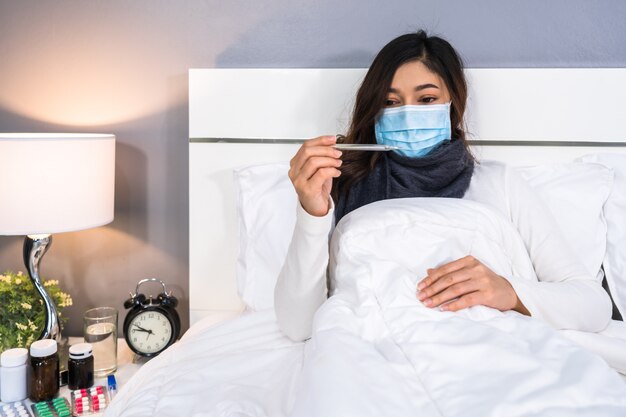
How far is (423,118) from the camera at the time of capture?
1.30m

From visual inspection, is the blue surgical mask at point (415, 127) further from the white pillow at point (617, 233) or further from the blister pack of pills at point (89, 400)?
the blister pack of pills at point (89, 400)

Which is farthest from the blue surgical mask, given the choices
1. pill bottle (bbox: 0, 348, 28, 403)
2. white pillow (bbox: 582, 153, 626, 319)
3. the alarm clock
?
pill bottle (bbox: 0, 348, 28, 403)

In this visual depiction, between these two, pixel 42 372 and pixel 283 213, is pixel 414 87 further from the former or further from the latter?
pixel 42 372

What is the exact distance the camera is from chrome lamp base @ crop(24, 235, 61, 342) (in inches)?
56.2

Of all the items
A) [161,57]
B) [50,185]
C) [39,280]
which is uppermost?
[161,57]

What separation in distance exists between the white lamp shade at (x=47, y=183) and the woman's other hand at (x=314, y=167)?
1.94 ft

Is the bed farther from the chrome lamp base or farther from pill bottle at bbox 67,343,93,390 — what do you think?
the chrome lamp base

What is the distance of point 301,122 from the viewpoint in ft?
5.10

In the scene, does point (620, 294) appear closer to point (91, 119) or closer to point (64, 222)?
point (64, 222)

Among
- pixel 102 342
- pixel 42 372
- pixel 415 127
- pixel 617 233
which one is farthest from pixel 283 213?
pixel 617 233

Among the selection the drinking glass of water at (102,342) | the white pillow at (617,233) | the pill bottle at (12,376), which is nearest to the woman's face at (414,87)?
the white pillow at (617,233)

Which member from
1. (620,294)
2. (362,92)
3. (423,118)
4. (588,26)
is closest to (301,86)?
(362,92)

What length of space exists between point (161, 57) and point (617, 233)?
133 cm

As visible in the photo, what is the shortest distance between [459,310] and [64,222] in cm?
94
